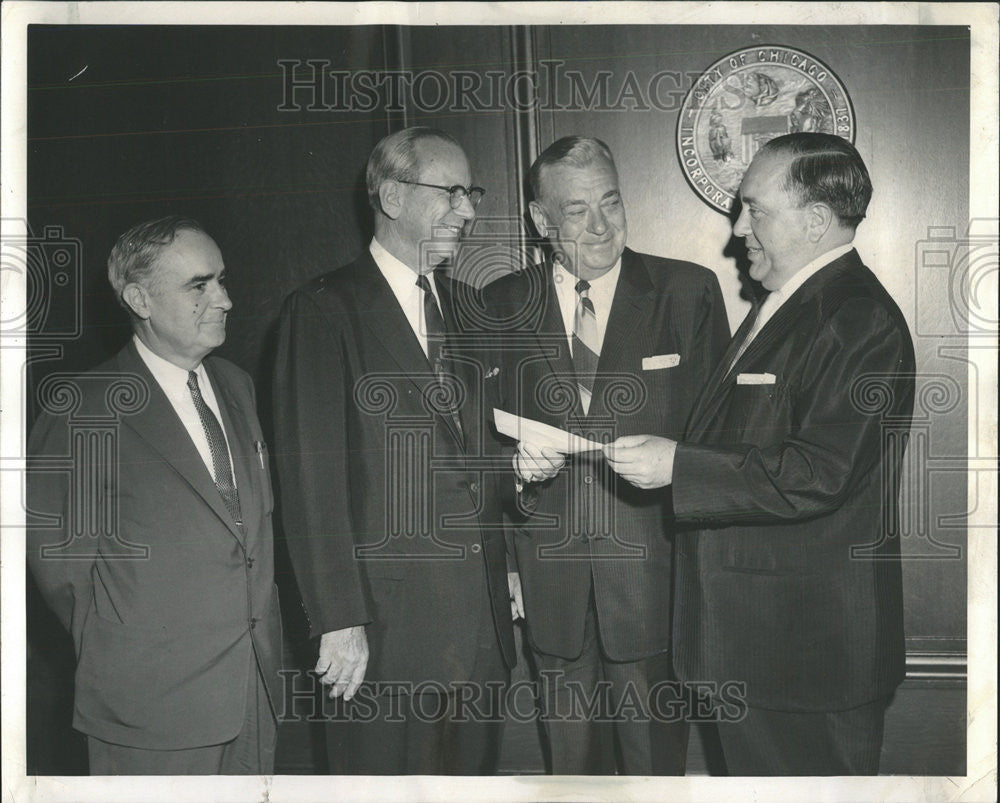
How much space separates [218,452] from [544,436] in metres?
0.85

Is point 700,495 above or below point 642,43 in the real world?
below

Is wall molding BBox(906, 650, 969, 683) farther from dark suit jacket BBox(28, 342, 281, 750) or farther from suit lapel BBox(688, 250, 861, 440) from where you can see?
dark suit jacket BBox(28, 342, 281, 750)

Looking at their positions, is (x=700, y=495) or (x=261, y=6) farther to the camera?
(x=261, y=6)

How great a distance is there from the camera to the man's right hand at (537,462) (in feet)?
8.36

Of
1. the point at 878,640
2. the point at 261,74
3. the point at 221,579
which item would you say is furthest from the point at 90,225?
the point at 878,640

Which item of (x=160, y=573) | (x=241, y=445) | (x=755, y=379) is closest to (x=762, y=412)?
(x=755, y=379)

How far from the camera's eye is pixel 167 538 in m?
2.54

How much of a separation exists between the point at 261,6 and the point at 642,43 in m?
1.04

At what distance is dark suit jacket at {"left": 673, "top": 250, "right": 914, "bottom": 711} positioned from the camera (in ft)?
8.02

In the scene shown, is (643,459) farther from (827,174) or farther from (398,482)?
(827,174)

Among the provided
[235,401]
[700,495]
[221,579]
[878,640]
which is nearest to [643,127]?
[700,495]

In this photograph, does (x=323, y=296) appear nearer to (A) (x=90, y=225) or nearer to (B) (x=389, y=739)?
(A) (x=90, y=225)

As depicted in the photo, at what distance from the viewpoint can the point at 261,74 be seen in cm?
266

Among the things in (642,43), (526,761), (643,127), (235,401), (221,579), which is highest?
(642,43)
